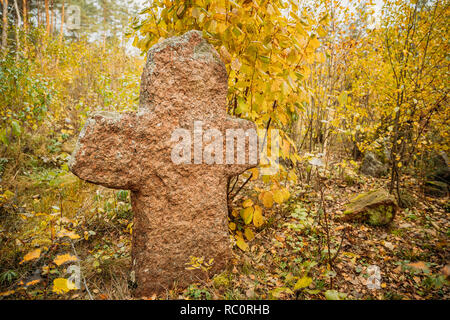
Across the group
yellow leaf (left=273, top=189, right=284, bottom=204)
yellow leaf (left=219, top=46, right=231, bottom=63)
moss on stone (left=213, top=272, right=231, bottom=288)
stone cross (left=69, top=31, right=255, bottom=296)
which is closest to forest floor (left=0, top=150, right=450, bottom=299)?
moss on stone (left=213, top=272, right=231, bottom=288)

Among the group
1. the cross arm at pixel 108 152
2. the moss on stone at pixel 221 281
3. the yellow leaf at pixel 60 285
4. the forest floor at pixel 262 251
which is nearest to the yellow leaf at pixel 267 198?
the forest floor at pixel 262 251

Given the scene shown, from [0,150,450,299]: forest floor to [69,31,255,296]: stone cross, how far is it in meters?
0.29

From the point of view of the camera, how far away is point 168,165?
1.65m

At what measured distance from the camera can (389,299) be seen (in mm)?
1709

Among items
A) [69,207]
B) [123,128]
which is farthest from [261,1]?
[69,207]

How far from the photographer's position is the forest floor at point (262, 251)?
1.70 metres

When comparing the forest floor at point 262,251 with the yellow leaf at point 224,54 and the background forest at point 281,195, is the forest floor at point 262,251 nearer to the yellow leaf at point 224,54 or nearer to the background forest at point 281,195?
the background forest at point 281,195

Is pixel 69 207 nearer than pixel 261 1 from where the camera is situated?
No

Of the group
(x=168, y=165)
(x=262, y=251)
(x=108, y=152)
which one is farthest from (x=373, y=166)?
(x=108, y=152)

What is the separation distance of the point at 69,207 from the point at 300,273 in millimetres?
2904

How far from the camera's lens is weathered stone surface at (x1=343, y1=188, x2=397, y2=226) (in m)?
2.69
